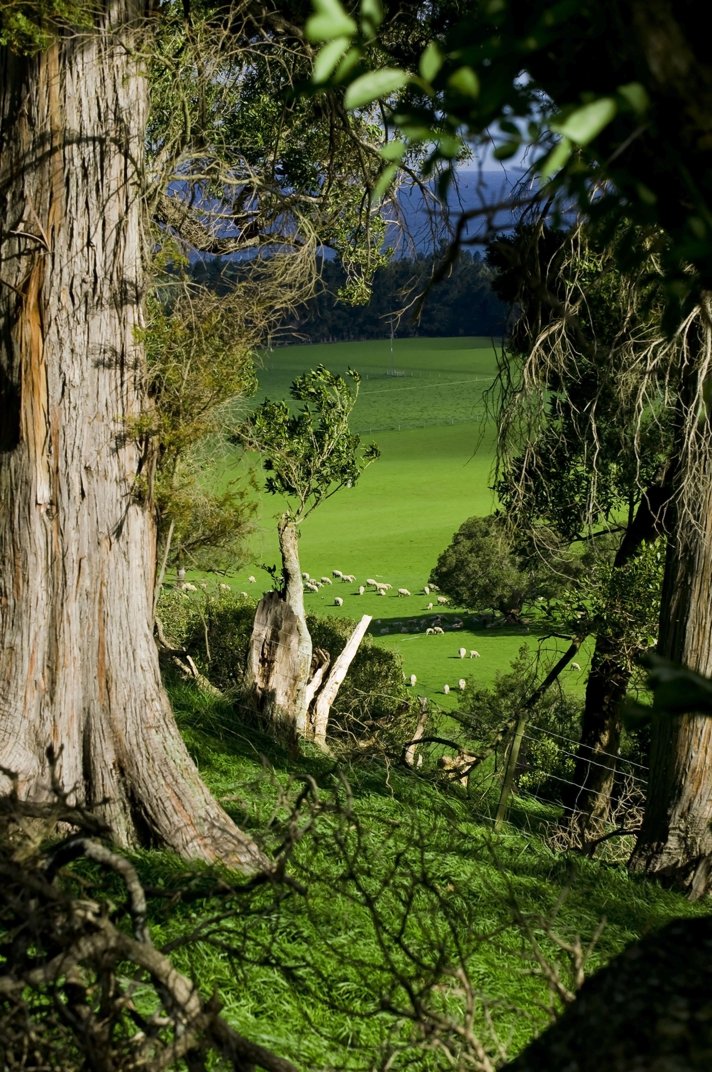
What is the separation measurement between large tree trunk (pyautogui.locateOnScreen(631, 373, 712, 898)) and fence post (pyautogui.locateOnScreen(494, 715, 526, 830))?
931 millimetres

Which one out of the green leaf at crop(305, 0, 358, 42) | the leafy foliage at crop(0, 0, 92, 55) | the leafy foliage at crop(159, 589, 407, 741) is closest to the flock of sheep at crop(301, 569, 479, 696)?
the leafy foliage at crop(159, 589, 407, 741)

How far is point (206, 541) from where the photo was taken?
1155 cm

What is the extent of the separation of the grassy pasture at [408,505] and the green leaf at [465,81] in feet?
35.0

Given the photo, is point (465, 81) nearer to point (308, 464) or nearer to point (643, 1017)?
point (643, 1017)

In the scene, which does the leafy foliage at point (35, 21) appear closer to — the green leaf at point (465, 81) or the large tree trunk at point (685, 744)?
the green leaf at point (465, 81)

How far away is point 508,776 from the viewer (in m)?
8.05

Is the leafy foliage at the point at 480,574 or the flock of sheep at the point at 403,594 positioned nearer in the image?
the leafy foliage at the point at 480,574

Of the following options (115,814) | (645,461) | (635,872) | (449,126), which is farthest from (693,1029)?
(645,461)

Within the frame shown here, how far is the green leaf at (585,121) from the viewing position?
1.39 m

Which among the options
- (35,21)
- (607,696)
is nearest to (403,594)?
(607,696)

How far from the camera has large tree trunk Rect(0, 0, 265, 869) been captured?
204 inches

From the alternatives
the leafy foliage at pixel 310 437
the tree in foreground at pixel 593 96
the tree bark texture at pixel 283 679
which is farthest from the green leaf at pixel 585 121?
the leafy foliage at pixel 310 437

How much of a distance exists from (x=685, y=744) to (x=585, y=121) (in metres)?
6.50

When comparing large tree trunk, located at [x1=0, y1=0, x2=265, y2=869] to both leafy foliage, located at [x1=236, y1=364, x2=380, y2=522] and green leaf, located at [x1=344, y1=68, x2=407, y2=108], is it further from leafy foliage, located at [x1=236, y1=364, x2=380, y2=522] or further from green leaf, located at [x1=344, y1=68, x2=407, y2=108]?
leafy foliage, located at [x1=236, y1=364, x2=380, y2=522]
